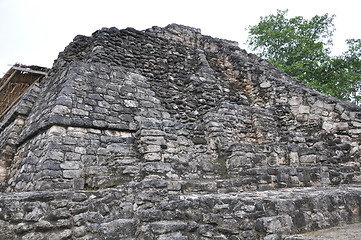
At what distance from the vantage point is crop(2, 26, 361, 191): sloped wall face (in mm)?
4676

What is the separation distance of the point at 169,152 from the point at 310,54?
1316cm

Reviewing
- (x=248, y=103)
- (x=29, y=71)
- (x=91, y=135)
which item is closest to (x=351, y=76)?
(x=248, y=103)

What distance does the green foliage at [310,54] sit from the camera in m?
14.3

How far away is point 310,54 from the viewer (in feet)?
49.2

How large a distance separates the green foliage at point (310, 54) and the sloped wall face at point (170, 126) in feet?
25.1

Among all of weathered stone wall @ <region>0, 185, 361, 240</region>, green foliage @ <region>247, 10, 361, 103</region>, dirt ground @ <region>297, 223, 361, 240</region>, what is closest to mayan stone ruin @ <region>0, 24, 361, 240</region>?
weathered stone wall @ <region>0, 185, 361, 240</region>

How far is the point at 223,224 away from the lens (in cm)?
338

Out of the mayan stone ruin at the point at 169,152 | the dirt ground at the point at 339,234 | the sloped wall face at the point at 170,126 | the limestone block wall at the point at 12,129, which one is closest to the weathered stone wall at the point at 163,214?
the mayan stone ruin at the point at 169,152

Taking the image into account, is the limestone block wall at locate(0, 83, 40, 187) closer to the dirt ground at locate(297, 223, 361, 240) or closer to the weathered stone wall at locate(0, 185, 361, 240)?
the weathered stone wall at locate(0, 185, 361, 240)

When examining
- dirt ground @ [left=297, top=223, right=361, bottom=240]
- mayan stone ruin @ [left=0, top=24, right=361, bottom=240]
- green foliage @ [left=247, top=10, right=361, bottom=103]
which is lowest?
dirt ground @ [left=297, top=223, right=361, bottom=240]

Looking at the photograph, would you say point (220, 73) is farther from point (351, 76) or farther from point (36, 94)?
point (351, 76)

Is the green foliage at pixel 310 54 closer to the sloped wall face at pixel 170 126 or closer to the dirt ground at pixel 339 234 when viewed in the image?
the sloped wall face at pixel 170 126

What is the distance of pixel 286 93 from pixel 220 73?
216 cm

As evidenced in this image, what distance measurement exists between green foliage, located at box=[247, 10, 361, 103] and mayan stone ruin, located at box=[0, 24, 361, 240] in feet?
25.5
